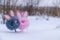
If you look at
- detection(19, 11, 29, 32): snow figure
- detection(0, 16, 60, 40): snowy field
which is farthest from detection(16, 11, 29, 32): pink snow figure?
detection(0, 16, 60, 40): snowy field

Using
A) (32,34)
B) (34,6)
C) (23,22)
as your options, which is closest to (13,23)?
(23,22)

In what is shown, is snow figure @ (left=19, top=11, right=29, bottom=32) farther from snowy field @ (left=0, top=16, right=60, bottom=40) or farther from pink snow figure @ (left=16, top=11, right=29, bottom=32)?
snowy field @ (left=0, top=16, right=60, bottom=40)

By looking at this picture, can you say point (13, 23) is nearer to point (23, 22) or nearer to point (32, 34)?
point (23, 22)

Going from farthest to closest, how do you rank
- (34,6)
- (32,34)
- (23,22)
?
1. (34,6)
2. (23,22)
3. (32,34)

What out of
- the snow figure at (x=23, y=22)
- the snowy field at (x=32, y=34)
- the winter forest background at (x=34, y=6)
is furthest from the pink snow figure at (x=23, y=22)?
the winter forest background at (x=34, y=6)

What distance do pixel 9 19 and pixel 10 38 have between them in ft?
2.28

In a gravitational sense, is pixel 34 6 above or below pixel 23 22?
below

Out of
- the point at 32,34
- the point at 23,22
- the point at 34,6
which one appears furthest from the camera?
the point at 34,6

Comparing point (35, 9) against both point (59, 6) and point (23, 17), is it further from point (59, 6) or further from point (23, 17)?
point (23, 17)

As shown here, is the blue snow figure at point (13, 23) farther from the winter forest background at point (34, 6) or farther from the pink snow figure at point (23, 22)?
the winter forest background at point (34, 6)

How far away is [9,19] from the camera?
3.66 meters

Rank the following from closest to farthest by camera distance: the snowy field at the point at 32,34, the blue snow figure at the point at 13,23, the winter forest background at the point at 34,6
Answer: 1. the snowy field at the point at 32,34
2. the blue snow figure at the point at 13,23
3. the winter forest background at the point at 34,6

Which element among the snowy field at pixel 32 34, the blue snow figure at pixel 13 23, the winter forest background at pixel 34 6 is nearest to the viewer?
the snowy field at pixel 32 34

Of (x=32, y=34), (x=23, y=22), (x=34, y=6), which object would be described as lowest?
(x=34, y=6)
